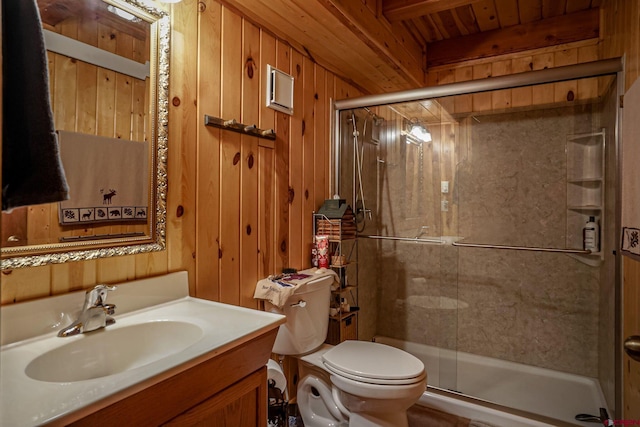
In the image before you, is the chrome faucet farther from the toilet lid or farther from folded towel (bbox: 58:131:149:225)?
the toilet lid

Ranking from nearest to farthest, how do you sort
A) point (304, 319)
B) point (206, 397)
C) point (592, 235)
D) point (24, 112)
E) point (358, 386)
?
point (24, 112), point (206, 397), point (358, 386), point (304, 319), point (592, 235)

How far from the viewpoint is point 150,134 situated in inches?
51.7

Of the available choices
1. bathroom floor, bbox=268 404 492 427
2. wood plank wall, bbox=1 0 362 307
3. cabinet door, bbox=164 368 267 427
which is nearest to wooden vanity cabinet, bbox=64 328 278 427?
cabinet door, bbox=164 368 267 427

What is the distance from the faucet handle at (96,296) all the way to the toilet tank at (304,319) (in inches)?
31.7

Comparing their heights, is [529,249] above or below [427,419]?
above

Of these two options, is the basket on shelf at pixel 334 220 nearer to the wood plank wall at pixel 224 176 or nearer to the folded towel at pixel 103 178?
the wood plank wall at pixel 224 176

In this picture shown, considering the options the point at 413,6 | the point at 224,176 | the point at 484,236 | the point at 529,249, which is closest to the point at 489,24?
the point at 413,6

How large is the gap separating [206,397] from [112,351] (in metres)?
0.35

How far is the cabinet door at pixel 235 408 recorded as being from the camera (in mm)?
908

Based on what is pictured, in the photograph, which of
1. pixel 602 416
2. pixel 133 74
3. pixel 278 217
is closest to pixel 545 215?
pixel 602 416

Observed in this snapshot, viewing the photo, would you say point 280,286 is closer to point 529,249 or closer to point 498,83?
point 498,83

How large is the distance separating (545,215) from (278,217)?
1808 millimetres

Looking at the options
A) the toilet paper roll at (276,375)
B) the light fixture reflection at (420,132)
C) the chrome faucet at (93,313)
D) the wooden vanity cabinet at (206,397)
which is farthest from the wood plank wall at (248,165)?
the light fixture reflection at (420,132)

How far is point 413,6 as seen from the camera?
7.18 feet
